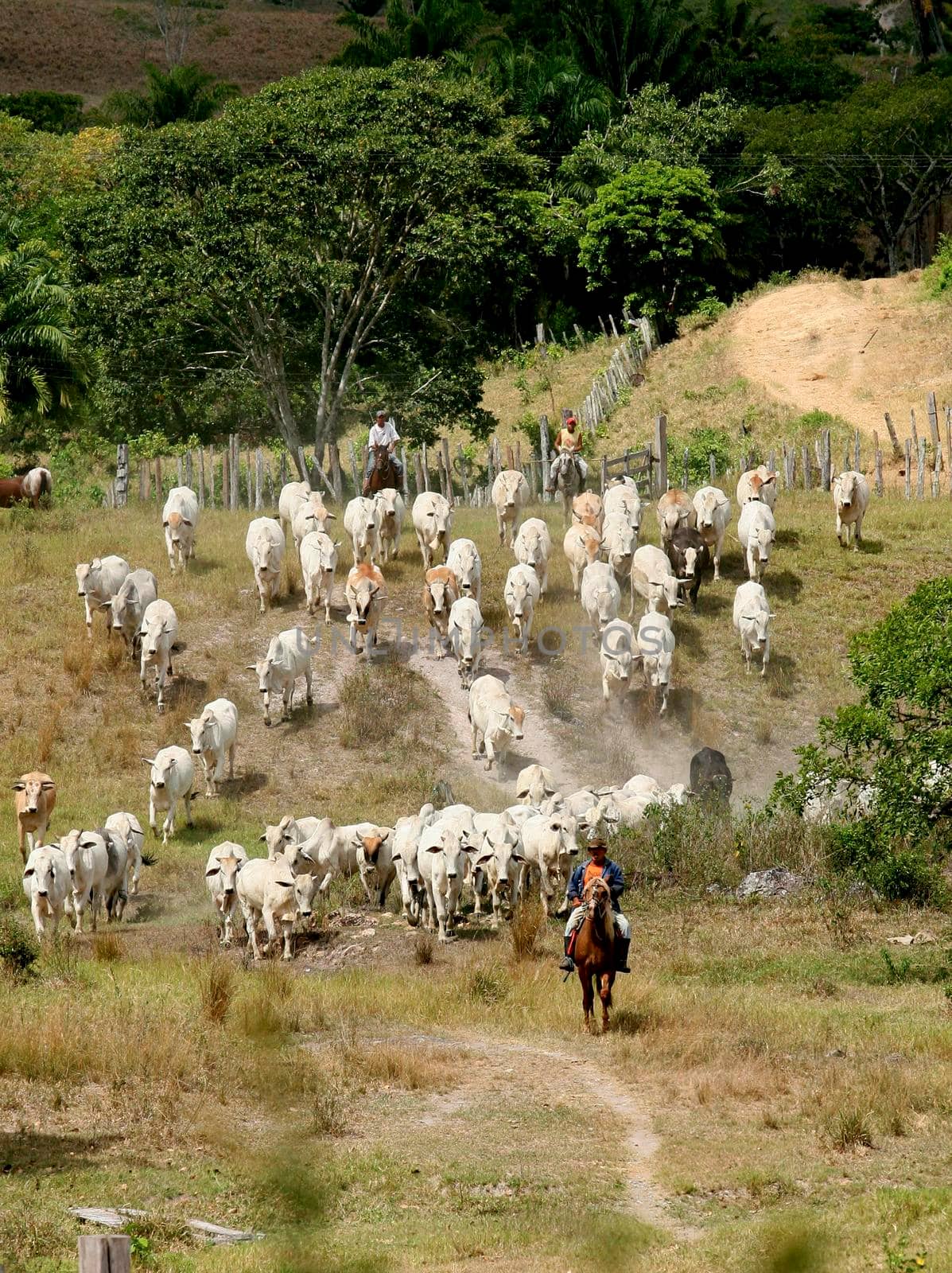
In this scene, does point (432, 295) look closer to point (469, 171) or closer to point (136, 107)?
point (469, 171)

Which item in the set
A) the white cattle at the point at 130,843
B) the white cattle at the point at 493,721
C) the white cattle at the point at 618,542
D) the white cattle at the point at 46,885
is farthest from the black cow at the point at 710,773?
the white cattle at the point at 46,885

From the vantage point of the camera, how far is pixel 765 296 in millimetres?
51562

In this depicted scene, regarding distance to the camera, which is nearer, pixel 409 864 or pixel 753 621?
pixel 409 864

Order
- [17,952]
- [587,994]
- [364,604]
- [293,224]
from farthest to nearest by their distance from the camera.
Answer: [293,224]
[364,604]
[17,952]
[587,994]

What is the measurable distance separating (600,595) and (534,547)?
1768 mm

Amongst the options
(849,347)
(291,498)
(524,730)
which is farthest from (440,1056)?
(849,347)

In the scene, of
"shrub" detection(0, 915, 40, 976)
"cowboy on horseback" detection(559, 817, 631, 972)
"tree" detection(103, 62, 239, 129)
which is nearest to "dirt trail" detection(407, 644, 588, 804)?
"shrub" detection(0, 915, 40, 976)

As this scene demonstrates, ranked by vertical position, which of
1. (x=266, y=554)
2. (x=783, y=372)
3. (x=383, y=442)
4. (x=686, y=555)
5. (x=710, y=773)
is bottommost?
(x=710, y=773)

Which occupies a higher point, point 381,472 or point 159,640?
point 381,472

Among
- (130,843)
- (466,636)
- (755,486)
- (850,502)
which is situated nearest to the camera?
(130,843)

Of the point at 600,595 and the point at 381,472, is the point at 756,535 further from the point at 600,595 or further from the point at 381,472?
the point at 381,472

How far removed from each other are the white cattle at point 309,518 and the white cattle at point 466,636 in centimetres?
302

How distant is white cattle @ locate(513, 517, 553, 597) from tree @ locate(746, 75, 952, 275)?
27.4m

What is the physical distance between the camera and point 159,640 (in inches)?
958
